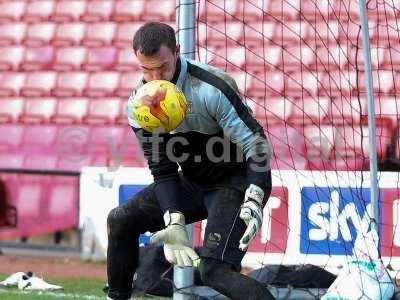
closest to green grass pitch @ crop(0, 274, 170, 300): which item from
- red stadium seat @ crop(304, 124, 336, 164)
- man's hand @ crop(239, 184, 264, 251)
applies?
man's hand @ crop(239, 184, 264, 251)

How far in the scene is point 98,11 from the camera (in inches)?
447

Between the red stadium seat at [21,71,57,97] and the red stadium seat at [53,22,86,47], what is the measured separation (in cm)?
39

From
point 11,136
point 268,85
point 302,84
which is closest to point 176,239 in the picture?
point 302,84

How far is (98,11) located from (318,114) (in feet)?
10.1

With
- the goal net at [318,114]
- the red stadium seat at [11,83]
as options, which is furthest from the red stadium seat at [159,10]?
the red stadium seat at [11,83]

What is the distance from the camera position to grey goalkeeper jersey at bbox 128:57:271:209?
4660 millimetres

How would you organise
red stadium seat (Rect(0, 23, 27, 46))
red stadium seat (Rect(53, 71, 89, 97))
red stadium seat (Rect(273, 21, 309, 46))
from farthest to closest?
1. red stadium seat (Rect(0, 23, 27, 46))
2. red stadium seat (Rect(53, 71, 89, 97))
3. red stadium seat (Rect(273, 21, 309, 46))

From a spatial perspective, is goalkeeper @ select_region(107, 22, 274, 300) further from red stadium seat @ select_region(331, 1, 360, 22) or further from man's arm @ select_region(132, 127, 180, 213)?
red stadium seat @ select_region(331, 1, 360, 22)

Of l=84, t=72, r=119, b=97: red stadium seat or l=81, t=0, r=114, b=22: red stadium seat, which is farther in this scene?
l=81, t=0, r=114, b=22: red stadium seat

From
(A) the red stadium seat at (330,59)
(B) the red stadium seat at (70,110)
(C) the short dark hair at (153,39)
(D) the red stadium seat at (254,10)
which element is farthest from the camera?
(B) the red stadium seat at (70,110)

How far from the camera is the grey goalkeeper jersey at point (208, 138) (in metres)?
4.66

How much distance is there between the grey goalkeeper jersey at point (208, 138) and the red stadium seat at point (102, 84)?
582cm

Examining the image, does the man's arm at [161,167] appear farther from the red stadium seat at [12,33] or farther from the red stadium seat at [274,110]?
the red stadium seat at [12,33]

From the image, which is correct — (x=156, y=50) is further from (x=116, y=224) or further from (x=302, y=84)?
(x=302, y=84)
